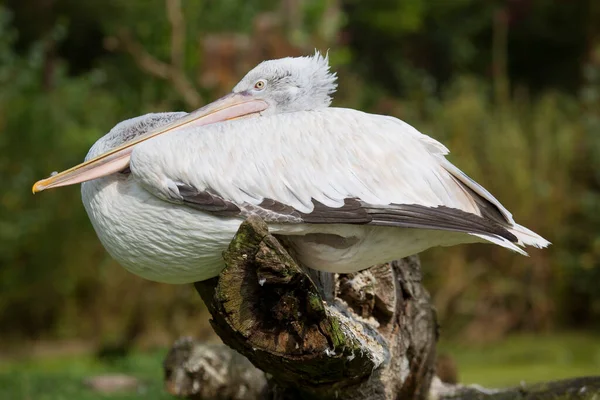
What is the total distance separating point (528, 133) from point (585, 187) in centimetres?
99

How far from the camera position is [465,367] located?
276 inches

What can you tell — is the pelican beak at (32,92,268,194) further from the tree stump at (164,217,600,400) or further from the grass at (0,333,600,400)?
the grass at (0,333,600,400)

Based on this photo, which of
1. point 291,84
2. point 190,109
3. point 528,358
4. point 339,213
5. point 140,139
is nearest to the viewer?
point 339,213

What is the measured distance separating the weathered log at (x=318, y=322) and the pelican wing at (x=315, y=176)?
171 mm

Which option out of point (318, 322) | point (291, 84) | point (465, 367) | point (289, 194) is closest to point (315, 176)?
point (289, 194)

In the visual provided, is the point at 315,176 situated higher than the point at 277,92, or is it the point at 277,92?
the point at 277,92

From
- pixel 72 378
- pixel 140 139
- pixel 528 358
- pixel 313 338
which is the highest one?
pixel 140 139

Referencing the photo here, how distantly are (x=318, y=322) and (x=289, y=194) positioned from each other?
0.37 metres

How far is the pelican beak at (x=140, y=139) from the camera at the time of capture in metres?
2.59

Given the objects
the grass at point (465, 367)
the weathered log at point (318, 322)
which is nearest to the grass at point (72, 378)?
the grass at point (465, 367)

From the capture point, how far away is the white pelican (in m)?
2.47

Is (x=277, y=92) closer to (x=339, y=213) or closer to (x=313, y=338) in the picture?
(x=339, y=213)

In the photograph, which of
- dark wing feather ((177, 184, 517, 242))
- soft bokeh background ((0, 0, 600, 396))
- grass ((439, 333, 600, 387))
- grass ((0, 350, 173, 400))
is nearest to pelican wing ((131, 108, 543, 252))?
dark wing feather ((177, 184, 517, 242))

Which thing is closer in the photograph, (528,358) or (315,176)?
(315,176)
